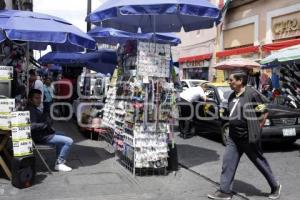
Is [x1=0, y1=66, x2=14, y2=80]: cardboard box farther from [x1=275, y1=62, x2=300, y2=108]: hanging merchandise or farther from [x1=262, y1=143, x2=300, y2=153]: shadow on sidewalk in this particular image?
[x1=275, y1=62, x2=300, y2=108]: hanging merchandise

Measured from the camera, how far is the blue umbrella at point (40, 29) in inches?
291

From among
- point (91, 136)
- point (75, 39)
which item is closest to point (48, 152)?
point (91, 136)

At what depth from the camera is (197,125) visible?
12.5m

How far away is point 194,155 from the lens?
9.77 metres

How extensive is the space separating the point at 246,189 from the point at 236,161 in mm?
804

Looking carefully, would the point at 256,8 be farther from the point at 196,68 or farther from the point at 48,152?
the point at 48,152

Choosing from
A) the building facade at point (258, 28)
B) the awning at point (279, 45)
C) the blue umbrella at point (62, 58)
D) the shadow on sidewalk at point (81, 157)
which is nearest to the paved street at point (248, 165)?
the shadow on sidewalk at point (81, 157)

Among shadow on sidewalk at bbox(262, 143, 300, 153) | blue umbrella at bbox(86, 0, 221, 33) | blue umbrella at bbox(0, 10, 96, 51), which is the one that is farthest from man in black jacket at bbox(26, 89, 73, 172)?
shadow on sidewalk at bbox(262, 143, 300, 153)

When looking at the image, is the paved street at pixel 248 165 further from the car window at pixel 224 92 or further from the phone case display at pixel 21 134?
the phone case display at pixel 21 134

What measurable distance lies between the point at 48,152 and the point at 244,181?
4.54m

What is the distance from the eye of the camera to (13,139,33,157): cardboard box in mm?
6793

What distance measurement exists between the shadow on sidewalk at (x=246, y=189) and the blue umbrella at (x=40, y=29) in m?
3.57

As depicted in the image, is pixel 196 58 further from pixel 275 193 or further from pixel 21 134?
pixel 275 193

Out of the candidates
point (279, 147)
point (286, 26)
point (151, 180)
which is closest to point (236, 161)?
point (151, 180)
